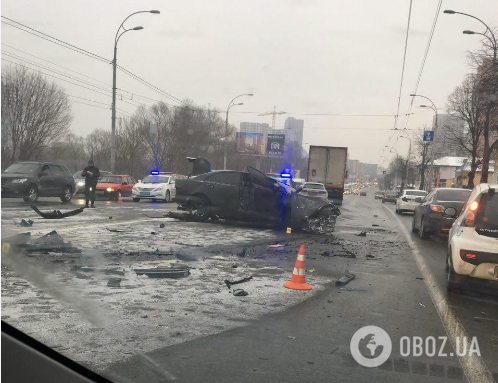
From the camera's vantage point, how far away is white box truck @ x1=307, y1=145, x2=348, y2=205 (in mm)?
28281

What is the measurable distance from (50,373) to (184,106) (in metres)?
15.0

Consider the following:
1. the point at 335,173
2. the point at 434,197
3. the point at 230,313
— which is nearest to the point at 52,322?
the point at 230,313

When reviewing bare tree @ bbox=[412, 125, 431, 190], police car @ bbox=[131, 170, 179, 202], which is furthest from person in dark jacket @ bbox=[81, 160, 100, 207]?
bare tree @ bbox=[412, 125, 431, 190]

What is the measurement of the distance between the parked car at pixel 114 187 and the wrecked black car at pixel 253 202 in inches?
430

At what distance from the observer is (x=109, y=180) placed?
23.7 meters

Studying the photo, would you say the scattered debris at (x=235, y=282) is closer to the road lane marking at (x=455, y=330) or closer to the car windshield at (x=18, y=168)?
the road lane marking at (x=455, y=330)

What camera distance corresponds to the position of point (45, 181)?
13.8 metres

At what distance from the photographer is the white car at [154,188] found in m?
21.3

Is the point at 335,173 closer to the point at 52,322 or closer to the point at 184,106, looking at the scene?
the point at 184,106

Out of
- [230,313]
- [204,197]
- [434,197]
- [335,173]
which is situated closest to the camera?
[230,313]

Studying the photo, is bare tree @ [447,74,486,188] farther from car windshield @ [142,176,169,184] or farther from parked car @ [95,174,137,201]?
parked car @ [95,174,137,201]

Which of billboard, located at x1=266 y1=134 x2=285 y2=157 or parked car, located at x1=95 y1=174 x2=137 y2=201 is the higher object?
billboard, located at x1=266 y1=134 x2=285 y2=157

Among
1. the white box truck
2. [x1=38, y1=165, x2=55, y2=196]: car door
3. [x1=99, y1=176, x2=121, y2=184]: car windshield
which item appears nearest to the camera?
[x1=38, y1=165, x2=55, y2=196]: car door

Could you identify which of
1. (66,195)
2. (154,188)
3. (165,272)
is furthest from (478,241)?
(154,188)
